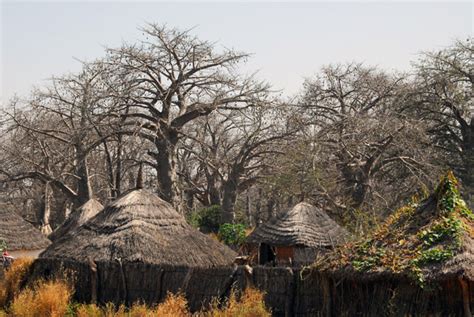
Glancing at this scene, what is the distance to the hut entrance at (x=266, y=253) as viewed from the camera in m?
22.1

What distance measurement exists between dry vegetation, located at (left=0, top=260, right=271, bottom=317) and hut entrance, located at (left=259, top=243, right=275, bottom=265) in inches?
323

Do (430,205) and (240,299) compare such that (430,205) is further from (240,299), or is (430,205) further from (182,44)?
(182,44)

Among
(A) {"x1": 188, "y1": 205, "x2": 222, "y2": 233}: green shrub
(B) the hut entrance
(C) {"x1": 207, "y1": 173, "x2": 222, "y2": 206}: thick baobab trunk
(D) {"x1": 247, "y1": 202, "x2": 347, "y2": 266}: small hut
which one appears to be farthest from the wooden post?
(C) {"x1": 207, "y1": 173, "x2": 222, "y2": 206}: thick baobab trunk

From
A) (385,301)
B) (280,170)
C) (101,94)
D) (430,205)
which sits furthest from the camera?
(280,170)

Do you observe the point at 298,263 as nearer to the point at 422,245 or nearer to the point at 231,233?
the point at 422,245

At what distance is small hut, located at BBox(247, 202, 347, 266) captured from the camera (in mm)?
20125

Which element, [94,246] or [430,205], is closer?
[430,205]

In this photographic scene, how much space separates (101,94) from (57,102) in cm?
575

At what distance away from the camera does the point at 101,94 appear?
2725 cm

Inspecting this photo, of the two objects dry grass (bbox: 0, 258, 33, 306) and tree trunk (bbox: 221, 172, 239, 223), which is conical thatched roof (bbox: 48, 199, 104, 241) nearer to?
dry grass (bbox: 0, 258, 33, 306)

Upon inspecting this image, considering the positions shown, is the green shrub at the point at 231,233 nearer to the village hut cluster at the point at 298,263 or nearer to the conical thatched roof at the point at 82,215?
the conical thatched roof at the point at 82,215

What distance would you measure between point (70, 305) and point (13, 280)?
2.63 meters

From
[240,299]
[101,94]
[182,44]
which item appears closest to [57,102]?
[101,94]

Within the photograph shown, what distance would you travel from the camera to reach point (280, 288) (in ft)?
40.1
